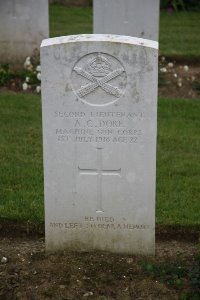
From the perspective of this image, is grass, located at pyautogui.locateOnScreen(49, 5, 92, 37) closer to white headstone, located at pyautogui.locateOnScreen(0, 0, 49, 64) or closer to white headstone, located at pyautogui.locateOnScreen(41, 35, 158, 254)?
white headstone, located at pyautogui.locateOnScreen(0, 0, 49, 64)

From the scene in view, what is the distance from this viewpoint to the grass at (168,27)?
40.5ft

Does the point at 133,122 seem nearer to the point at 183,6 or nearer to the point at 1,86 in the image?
the point at 1,86

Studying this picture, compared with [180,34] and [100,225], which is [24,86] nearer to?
[180,34]

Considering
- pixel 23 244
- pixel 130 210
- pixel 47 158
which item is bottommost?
pixel 23 244

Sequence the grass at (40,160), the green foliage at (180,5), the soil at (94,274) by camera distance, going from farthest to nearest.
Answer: the green foliage at (180,5)
the grass at (40,160)
the soil at (94,274)

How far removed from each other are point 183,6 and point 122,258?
39.8ft

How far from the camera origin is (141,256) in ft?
18.0

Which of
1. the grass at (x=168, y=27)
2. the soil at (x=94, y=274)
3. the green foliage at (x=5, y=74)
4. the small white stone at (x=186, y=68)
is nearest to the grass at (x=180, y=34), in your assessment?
the grass at (x=168, y=27)

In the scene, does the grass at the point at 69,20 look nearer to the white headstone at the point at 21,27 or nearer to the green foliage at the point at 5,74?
the white headstone at the point at 21,27

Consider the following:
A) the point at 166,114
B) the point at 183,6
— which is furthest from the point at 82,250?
the point at 183,6

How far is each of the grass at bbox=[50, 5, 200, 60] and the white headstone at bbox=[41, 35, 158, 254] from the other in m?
6.82

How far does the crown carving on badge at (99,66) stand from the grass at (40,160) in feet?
4.94

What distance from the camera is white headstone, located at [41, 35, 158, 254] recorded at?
5.11 metres

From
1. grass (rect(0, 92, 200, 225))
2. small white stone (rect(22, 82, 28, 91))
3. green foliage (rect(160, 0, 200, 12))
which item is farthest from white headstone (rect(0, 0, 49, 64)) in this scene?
green foliage (rect(160, 0, 200, 12))
